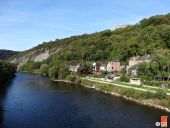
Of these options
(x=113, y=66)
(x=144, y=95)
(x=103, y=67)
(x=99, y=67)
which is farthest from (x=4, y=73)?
(x=144, y=95)

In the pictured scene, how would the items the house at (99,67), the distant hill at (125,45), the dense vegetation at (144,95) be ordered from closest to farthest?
the dense vegetation at (144,95) → the distant hill at (125,45) → the house at (99,67)

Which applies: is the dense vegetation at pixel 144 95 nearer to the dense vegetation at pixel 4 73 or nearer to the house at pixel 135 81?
the house at pixel 135 81

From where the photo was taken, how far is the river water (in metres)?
36.1

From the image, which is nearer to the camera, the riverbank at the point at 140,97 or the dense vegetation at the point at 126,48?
the riverbank at the point at 140,97

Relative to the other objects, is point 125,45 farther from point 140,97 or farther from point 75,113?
point 75,113

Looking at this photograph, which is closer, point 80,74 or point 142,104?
point 142,104

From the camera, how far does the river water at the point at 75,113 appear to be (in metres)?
36.1

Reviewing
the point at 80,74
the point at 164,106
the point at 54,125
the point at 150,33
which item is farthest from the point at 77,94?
the point at 150,33

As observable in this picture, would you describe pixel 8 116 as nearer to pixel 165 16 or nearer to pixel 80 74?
pixel 80 74

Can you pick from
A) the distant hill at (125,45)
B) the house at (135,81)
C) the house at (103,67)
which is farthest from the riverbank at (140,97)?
the house at (103,67)

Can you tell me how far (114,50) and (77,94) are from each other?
2371 inches

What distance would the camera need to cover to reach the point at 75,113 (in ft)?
139

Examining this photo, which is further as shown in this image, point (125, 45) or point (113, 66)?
point (125, 45)

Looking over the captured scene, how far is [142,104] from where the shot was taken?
48.1 metres
